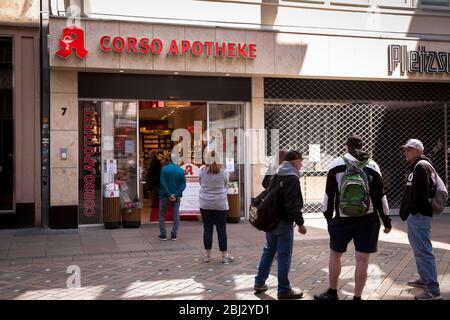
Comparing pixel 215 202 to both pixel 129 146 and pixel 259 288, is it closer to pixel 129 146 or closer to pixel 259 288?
pixel 259 288

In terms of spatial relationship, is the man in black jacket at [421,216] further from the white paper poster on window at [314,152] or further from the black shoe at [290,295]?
the white paper poster on window at [314,152]

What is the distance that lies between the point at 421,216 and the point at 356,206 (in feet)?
3.83

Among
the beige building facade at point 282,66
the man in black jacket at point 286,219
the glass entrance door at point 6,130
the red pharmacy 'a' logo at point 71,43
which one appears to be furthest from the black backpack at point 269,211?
the glass entrance door at point 6,130

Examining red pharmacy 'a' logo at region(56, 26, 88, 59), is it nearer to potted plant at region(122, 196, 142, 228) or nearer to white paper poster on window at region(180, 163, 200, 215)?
potted plant at region(122, 196, 142, 228)

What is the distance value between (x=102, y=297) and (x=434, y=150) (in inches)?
441

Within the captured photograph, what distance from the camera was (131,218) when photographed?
12.2 m

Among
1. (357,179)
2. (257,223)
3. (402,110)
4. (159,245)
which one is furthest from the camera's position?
(402,110)

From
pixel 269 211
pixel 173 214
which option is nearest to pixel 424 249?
pixel 269 211

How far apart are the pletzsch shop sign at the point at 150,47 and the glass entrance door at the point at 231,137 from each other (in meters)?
1.39

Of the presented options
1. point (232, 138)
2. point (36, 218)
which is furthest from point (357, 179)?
point (36, 218)

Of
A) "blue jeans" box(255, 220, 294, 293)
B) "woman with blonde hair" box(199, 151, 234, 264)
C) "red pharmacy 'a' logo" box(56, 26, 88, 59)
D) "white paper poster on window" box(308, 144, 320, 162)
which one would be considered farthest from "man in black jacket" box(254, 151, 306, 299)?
"white paper poster on window" box(308, 144, 320, 162)

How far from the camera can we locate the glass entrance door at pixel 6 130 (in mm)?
12383

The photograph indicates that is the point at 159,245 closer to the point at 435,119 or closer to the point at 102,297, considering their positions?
the point at 102,297

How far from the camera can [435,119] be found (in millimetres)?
14961
